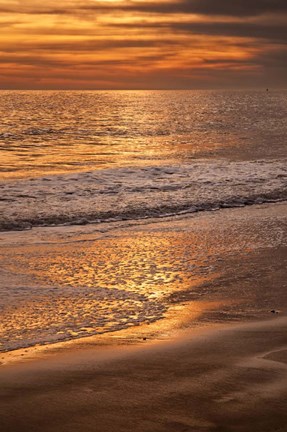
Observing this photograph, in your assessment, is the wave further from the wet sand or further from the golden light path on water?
the wet sand

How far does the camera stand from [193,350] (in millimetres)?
5395

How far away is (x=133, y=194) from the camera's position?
17.2m

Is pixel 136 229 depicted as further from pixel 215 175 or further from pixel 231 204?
pixel 215 175

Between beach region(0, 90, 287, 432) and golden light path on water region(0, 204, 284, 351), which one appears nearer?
beach region(0, 90, 287, 432)

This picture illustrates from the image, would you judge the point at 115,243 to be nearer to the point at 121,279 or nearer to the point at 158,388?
the point at 121,279

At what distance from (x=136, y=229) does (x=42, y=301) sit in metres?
5.37

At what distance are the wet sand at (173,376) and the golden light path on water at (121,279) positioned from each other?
11cm

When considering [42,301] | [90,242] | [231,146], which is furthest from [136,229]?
[231,146]

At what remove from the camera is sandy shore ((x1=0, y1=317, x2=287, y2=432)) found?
404 cm

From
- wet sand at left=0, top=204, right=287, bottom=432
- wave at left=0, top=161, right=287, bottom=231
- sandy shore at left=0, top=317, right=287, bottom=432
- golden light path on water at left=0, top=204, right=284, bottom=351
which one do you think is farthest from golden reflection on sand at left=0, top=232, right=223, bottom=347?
wave at left=0, top=161, right=287, bottom=231

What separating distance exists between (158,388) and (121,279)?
3.54 metres

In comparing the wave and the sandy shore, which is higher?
the sandy shore

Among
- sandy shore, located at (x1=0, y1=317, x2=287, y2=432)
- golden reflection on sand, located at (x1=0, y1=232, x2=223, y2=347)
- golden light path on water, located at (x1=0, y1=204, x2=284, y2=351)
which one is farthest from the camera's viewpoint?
golden light path on water, located at (x1=0, y1=204, x2=284, y2=351)

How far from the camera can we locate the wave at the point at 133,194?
13938 millimetres
